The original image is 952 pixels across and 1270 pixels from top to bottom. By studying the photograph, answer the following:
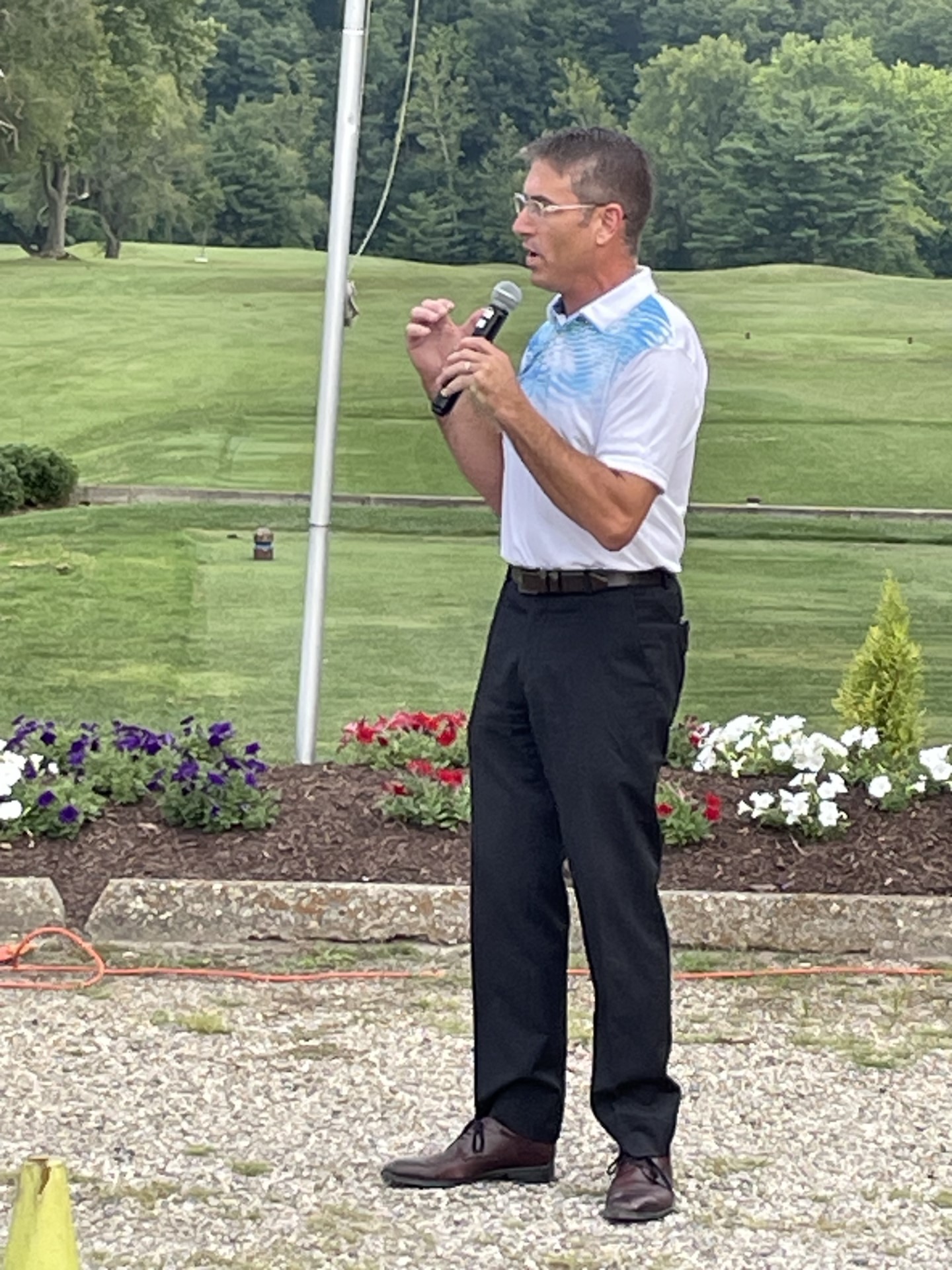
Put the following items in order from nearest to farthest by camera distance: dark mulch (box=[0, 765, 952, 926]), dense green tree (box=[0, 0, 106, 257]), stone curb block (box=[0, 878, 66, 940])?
1. stone curb block (box=[0, 878, 66, 940])
2. dark mulch (box=[0, 765, 952, 926])
3. dense green tree (box=[0, 0, 106, 257])

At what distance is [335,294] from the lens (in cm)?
684

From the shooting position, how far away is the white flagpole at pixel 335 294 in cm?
675

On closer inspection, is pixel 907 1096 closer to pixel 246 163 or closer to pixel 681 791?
pixel 681 791

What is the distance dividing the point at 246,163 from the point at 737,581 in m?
2.54

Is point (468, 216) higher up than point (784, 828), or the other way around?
point (468, 216)

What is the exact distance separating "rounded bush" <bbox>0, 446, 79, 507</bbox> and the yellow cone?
667cm

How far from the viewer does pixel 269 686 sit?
879 cm

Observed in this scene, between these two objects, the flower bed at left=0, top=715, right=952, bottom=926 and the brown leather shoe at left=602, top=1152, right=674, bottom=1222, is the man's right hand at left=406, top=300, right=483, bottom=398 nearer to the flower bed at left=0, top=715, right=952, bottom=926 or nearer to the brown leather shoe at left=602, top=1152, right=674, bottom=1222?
the brown leather shoe at left=602, top=1152, right=674, bottom=1222

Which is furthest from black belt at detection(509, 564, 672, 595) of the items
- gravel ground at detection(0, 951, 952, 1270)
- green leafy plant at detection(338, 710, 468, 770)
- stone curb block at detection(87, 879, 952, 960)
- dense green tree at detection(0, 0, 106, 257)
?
dense green tree at detection(0, 0, 106, 257)

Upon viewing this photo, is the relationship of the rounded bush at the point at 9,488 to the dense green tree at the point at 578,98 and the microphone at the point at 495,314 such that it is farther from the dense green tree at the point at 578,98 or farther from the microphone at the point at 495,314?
the microphone at the point at 495,314

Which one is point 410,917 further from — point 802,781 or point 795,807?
point 802,781

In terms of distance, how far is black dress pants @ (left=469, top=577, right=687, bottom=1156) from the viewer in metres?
3.99

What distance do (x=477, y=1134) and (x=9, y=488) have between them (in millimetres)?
5296

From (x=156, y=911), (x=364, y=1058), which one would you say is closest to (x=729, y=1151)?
(x=364, y=1058)
